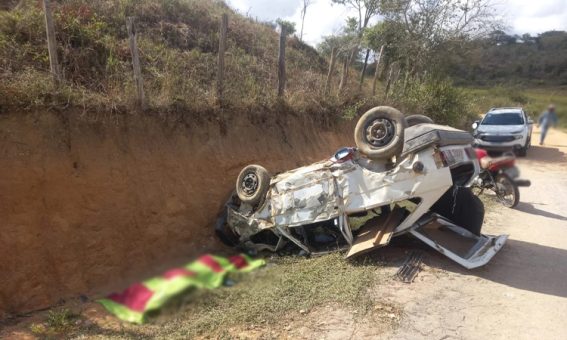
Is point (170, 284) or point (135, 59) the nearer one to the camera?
point (170, 284)

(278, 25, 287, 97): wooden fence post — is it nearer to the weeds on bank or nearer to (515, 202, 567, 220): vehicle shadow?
(515, 202, 567, 220): vehicle shadow

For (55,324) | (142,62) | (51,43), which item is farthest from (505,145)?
(142,62)

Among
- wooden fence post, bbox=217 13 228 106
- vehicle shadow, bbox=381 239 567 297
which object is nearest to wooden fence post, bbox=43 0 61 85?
wooden fence post, bbox=217 13 228 106

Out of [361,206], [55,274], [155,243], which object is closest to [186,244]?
[155,243]

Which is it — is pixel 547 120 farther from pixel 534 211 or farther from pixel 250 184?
pixel 534 211

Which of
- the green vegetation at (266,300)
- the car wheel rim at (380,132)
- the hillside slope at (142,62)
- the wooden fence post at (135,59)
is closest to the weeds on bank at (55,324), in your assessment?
the green vegetation at (266,300)

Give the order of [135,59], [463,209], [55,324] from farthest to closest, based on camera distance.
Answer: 1. [135,59]
2. [463,209]
3. [55,324]

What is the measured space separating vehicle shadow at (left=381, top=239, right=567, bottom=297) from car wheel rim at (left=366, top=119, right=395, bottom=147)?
169cm

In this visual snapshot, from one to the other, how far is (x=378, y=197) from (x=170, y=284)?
3159 millimetres

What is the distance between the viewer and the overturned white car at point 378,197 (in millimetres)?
5195

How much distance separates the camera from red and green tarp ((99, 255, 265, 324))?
5.19 meters

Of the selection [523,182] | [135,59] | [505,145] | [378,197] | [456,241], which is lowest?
[456,241]

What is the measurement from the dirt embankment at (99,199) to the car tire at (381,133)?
3.59m

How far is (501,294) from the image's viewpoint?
479cm
